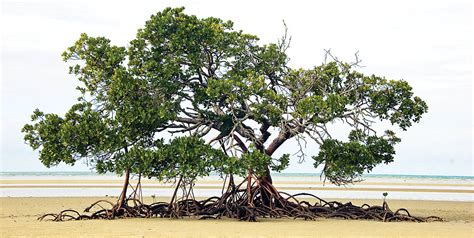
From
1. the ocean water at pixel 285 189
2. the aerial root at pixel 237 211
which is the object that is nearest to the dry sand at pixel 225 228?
the aerial root at pixel 237 211

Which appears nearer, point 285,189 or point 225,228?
point 225,228

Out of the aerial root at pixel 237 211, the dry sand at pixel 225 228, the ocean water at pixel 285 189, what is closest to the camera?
the dry sand at pixel 225 228

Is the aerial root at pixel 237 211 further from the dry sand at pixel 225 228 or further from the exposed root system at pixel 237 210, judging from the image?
the dry sand at pixel 225 228

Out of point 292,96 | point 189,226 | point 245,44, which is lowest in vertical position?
point 189,226

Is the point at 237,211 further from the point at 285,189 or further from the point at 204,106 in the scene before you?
the point at 285,189

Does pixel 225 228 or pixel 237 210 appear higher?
pixel 237 210

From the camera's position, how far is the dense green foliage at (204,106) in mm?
16234

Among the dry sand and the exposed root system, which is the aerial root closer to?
the exposed root system

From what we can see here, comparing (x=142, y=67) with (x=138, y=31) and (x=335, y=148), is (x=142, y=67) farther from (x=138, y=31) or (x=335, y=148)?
(x=335, y=148)

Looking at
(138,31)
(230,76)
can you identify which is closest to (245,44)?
(230,76)

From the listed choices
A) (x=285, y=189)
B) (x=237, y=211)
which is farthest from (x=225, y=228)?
(x=285, y=189)

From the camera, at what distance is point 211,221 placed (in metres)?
16.8

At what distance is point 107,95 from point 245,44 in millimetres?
3642

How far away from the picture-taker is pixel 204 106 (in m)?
17.7
